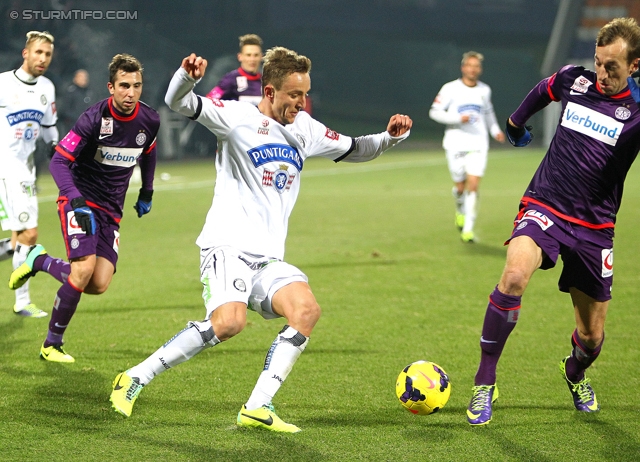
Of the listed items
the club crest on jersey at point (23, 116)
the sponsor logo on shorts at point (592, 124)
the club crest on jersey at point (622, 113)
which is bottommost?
the club crest on jersey at point (23, 116)

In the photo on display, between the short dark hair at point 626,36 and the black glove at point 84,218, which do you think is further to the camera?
the black glove at point 84,218

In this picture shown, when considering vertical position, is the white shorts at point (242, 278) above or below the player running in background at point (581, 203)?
below

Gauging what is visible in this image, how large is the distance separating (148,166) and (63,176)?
82 centimetres

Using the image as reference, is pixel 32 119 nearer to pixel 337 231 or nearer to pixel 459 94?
pixel 337 231

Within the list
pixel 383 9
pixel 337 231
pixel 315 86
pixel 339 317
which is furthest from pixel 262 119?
pixel 383 9

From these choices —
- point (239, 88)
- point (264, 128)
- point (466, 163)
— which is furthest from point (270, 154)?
point (466, 163)

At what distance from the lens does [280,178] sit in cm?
487

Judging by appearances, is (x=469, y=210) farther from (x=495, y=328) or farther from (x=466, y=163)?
(x=495, y=328)

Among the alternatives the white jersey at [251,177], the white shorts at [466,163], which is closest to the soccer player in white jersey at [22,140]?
the white jersey at [251,177]

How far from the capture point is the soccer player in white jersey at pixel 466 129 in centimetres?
1290

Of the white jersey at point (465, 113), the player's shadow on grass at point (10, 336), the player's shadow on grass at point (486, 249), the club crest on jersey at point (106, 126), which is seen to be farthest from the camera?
the white jersey at point (465, 113)

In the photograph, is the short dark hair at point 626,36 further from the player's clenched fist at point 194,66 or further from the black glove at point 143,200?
the black glove at point 143,200

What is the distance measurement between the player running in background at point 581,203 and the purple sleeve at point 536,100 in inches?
4.3

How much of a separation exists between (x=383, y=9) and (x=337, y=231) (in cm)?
2746
